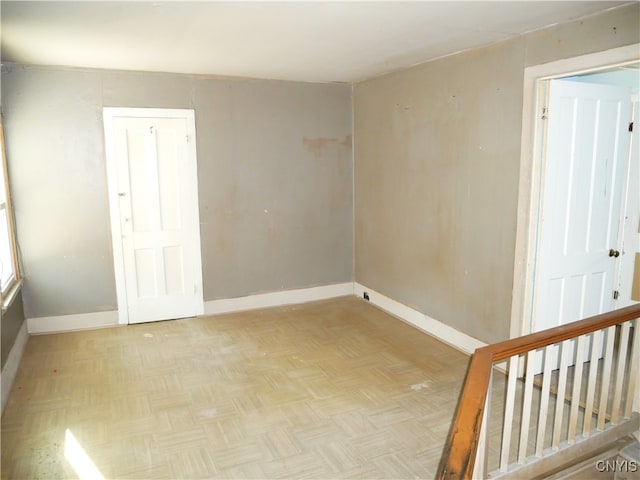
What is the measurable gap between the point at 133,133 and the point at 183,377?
2415mm

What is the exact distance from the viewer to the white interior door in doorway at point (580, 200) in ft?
10.5

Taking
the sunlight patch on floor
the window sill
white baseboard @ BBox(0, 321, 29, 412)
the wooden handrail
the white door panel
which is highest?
the white door panel

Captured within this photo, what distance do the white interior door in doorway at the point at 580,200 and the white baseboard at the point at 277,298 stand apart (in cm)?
267

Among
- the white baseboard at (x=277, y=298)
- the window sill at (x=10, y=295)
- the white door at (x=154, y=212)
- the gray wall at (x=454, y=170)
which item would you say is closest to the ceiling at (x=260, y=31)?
the gray wall at (x=454, y=170)

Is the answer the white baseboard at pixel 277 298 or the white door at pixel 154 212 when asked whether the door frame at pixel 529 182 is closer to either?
the white baseboard at pixel 277 298

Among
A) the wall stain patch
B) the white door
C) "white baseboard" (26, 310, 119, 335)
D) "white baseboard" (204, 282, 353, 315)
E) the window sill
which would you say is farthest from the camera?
the wall stain patch

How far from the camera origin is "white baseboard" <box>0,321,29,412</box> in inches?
127

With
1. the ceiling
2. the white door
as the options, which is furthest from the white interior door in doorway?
the white door

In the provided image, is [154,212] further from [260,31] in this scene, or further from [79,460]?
[79,460]

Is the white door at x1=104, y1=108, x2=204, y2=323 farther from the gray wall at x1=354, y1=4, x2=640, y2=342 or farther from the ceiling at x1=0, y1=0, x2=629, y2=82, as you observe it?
the gray wall at x1=354, y1=4, x2=640, y2=342

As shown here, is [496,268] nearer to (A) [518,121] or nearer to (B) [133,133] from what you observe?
(A) [518,121]

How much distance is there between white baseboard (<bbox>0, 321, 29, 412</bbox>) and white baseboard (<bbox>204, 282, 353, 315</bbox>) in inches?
65.1

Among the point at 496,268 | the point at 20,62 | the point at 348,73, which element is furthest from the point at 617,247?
the point at 20,62

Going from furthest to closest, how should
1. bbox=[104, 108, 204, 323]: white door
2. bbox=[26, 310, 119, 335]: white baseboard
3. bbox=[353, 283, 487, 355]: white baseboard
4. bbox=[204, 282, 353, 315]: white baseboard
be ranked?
bbox=[204, 282, 353, 315]: white baseboard
bbox=[104, 108, 204, 323]: white door
bbox=[26, 310, 119, 335]: white baseboard
bbox=[353, 283, 487, 355]: white baseboard
